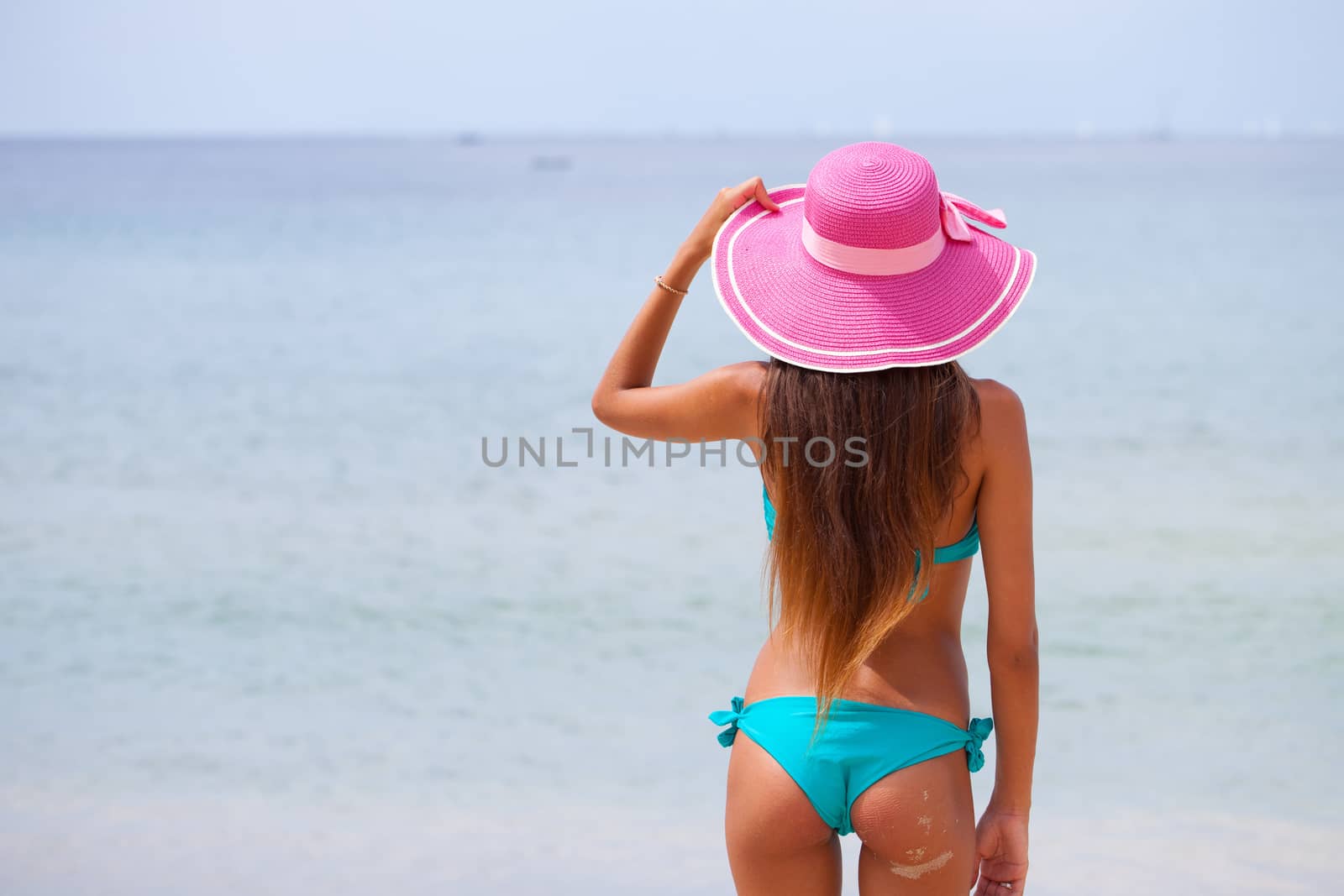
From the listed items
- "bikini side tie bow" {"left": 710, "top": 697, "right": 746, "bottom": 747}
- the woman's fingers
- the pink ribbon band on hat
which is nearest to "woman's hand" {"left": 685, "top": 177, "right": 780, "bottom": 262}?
the woman's fingers

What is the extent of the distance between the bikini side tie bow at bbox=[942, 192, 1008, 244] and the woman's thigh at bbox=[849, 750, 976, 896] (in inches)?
23.5

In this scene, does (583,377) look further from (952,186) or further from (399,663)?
(952,186)

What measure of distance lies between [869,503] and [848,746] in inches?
11.2

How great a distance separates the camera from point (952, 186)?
31.0m

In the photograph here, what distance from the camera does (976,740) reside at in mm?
1359

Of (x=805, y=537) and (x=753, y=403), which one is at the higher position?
(x=753, y=403)

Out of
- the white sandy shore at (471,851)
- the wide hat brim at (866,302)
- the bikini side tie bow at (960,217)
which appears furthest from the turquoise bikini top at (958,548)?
the white sandy shore at (471,851)

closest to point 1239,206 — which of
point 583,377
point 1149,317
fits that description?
point 1149,317

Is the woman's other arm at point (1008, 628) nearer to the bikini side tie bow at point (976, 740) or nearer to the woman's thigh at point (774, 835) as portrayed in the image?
the bikini side tie bow at point (976, 740)

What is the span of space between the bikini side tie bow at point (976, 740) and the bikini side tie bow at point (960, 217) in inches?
22.3

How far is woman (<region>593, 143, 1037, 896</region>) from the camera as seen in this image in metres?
1.22

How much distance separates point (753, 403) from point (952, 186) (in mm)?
31395

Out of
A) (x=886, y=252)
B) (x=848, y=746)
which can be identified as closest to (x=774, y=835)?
(x=848, y=746)

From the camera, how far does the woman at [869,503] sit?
4.01ft
